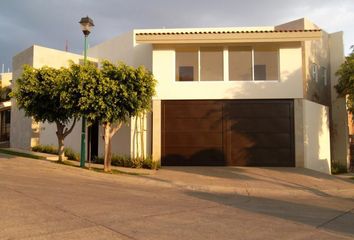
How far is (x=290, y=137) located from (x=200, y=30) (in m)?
6.83

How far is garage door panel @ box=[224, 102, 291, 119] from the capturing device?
18219 mm

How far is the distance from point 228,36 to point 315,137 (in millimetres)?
6549

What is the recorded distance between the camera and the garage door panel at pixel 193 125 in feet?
60.0

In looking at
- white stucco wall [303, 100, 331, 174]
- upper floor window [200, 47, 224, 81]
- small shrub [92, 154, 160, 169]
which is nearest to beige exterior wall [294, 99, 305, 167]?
white stucco wall [303, 100, 331, 174]

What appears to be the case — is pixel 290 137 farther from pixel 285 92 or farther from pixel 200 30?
pixel 200 30

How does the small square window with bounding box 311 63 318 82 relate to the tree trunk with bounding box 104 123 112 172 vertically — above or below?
above

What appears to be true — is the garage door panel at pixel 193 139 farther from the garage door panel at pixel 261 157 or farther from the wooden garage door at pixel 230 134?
the garage door panel at pixel 261 157

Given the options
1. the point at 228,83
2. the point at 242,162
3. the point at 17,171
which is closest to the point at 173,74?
the point at 228,83

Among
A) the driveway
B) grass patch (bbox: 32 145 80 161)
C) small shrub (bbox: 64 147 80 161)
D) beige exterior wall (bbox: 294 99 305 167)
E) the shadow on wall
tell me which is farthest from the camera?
the shadow on wall

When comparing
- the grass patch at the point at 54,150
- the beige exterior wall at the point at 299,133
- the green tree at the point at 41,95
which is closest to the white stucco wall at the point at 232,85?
the beige exterior wall at the point at 299,133

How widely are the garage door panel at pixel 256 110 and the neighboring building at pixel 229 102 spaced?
0.15ft

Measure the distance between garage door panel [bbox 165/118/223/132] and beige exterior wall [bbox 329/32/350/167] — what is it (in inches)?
396

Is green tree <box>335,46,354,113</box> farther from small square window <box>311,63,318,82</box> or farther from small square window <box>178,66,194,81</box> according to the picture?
small square window <box>178,66,194,81</box>

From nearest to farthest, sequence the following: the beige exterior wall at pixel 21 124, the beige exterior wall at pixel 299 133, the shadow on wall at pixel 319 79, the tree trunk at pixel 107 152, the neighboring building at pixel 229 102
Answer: the tree trunk at pixel 107 152, the beige exterior wall at pixel 299 133, the neighboring building at pixel 229 102, the shadow on wall at pixel 319 79, the beige exterior wall at pixel 21 124
